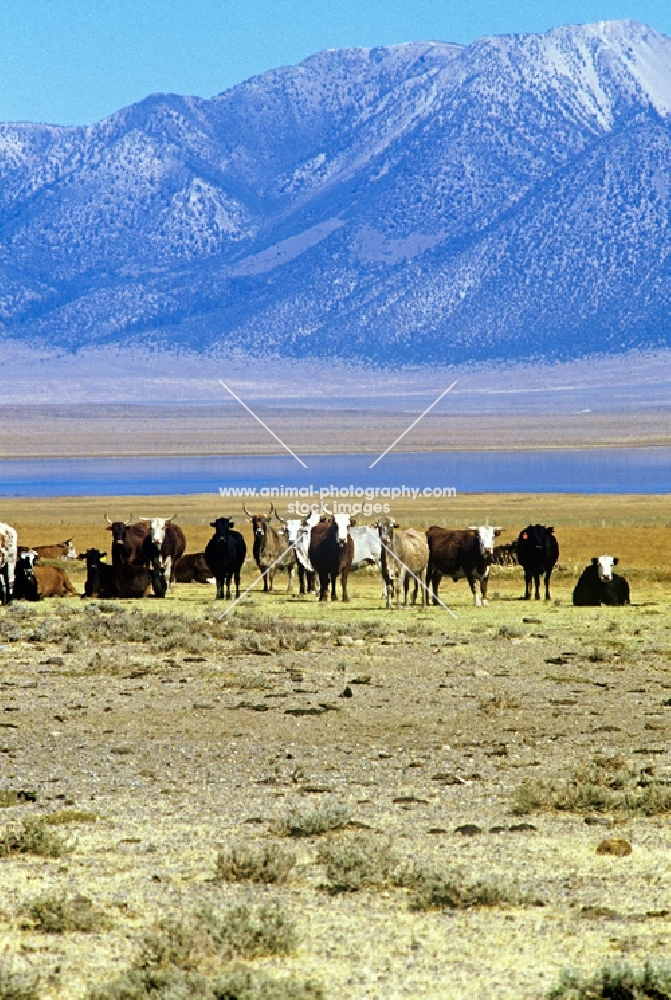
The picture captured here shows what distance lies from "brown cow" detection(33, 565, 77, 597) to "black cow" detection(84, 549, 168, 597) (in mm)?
682

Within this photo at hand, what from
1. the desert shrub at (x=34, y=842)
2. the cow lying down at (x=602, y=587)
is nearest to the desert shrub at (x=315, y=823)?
the desert shrub at (x=34, y=842)

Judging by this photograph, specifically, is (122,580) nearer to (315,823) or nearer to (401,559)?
(401,559)

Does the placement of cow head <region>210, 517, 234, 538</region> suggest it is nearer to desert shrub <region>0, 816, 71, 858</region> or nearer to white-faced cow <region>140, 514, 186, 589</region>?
white-faced cow <region>140, 514, 186, 589</region>

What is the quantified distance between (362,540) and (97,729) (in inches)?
673

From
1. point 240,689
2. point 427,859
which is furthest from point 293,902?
point 240,689

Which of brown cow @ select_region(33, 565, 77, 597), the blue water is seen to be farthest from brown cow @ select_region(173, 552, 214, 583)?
the blue water

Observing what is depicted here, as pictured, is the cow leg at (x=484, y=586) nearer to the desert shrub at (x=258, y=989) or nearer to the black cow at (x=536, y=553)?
the black cow at (x=536, y=553)

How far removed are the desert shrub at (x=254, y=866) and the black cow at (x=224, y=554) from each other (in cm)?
1805

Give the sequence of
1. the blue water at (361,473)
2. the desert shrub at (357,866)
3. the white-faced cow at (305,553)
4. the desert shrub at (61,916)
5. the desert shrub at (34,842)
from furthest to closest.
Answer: the blue water at (361,473) → the white-faced cow at (305,553) → the desert shrub at (34,842) → the desert shrub at (357,866) → the desert shrub at (61,916)

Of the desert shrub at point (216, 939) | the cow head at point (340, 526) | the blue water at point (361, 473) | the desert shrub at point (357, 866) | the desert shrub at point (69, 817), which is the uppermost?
the blue water at point (361, 473)

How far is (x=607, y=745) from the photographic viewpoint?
41.1ft

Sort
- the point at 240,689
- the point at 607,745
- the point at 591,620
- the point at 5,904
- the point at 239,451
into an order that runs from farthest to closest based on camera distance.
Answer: the point at 239,451 → the point at 591,620 → the point at 240,689 → the point at 607,745 → the point at 5,904

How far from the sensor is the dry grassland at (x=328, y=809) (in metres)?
6.95

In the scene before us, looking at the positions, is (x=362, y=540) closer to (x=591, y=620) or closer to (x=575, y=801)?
(x=591, y=620)
